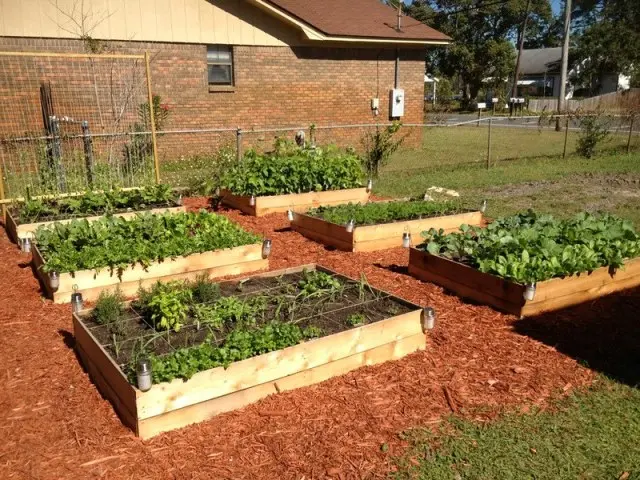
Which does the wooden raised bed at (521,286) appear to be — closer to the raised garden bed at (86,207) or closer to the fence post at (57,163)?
the raised garden bed at (86,207)

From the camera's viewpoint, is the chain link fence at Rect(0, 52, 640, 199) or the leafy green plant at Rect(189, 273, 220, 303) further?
the chain link fence at Rect(0, 52, 640, 199)

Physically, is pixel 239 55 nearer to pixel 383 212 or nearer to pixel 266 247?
pixel 383 212

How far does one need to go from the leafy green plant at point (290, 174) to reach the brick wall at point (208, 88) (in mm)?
3190

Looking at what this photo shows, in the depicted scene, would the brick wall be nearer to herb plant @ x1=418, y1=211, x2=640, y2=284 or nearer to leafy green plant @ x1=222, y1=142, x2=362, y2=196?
leafy green plant @ x1=222, y1=142, x2=362, y2=196

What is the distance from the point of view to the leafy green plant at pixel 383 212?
7879 millimetres

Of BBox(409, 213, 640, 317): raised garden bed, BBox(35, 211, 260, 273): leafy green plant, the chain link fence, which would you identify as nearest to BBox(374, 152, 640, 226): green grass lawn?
the chain link fence

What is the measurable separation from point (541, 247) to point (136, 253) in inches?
166

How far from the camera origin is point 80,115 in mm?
14031

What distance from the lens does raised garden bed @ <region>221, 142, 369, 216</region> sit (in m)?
9.77

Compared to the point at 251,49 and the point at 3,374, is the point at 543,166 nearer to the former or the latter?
the point at 251,49

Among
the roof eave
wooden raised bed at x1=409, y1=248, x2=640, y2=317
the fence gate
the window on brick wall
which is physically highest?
the roof eave

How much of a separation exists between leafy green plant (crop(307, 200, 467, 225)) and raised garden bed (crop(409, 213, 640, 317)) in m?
1.46

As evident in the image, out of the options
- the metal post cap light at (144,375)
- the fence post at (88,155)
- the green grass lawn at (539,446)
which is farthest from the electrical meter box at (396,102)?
the metal post cap light at (144,375)

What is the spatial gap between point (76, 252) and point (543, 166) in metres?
13.4
